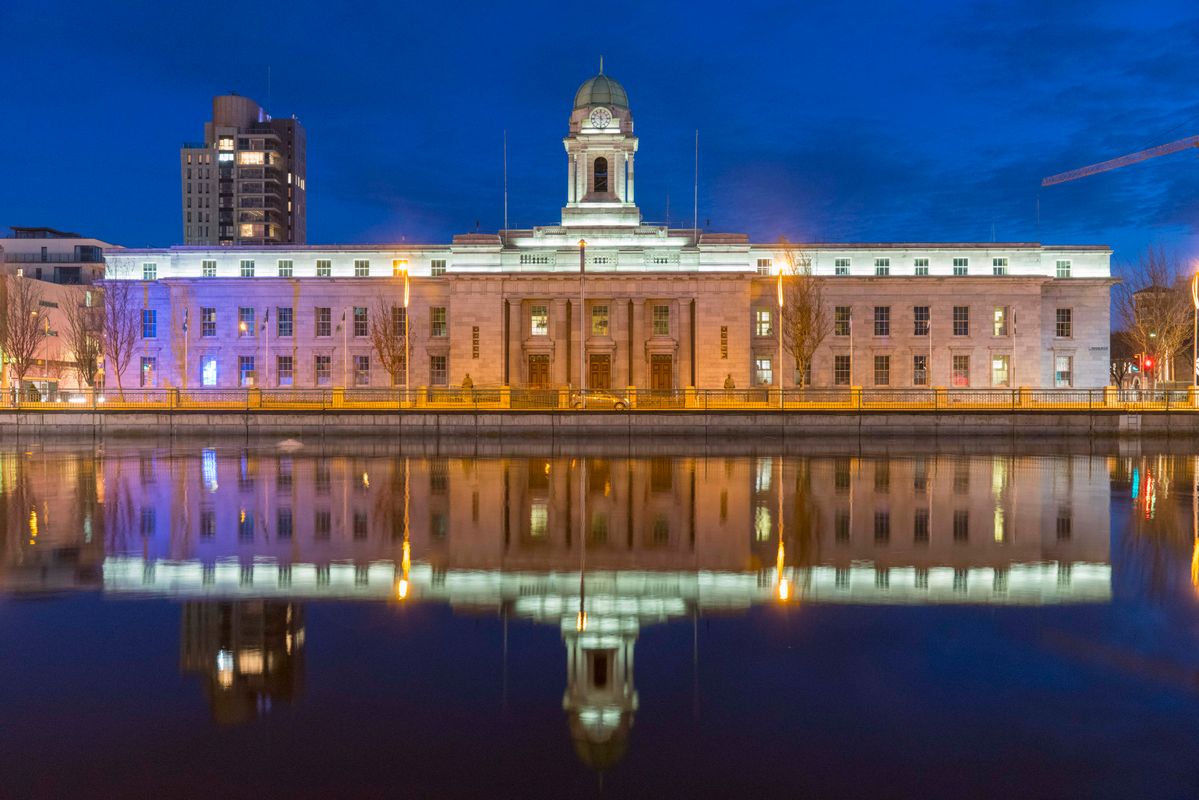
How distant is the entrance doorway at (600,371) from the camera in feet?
197

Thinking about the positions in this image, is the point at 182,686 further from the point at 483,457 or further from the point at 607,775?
the point at 483,457

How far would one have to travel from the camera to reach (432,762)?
536cm

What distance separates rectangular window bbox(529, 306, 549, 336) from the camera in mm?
60438

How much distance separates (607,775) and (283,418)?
122ft

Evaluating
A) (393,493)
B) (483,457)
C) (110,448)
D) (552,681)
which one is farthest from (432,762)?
(110,448)

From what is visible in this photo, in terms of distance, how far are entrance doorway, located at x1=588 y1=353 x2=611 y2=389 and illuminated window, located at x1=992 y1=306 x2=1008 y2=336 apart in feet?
87.0

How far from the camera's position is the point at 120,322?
63.0m

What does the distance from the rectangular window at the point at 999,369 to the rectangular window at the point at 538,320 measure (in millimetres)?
30807

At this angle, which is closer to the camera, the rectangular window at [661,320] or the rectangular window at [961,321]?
the rectangular window at [961,321]

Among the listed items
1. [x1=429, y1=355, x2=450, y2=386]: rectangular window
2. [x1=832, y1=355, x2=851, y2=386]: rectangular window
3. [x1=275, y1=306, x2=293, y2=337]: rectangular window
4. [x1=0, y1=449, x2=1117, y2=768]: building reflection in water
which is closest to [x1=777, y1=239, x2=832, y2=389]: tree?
[x1=832, y1=355, x2=851, y2=386]: rectangular window

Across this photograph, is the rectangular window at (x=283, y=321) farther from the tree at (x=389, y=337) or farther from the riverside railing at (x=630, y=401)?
the riverside railing at (x=630, y=401)

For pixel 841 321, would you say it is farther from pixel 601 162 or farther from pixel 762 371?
pixel 601 162

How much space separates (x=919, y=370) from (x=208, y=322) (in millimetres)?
50586

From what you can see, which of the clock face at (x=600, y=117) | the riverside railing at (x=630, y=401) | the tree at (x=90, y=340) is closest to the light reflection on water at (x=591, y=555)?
the riverside railing at (x=630, y=401)
